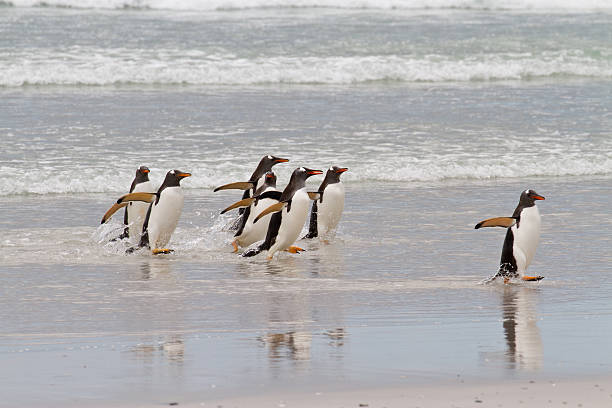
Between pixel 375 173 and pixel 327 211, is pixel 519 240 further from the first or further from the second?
pixel 375 173

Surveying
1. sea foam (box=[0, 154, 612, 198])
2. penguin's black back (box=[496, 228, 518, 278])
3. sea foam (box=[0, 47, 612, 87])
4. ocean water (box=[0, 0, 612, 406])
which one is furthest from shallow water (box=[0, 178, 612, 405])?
sea foam (box=[0, 47, 612, 87])

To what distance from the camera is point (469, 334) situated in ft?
16.7

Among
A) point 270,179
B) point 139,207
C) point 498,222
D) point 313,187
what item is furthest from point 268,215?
point 313,187

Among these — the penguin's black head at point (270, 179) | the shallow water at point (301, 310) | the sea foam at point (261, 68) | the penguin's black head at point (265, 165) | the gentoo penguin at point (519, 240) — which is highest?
the sea foam at point (261, 68)

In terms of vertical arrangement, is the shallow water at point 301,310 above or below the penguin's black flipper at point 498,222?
below

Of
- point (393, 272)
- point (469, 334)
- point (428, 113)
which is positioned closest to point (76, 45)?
point (428, 113)

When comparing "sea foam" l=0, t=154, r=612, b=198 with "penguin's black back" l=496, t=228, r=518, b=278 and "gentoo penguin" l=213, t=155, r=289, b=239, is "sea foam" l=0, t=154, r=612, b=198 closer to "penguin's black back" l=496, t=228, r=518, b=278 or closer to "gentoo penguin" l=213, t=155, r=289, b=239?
"gentoo penguin" l=213, t=155, r=289, b=239

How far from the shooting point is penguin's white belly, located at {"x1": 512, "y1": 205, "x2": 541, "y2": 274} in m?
6.43

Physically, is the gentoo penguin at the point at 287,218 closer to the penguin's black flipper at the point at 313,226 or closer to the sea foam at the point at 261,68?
the penguin's black flipper at the point at 313,226

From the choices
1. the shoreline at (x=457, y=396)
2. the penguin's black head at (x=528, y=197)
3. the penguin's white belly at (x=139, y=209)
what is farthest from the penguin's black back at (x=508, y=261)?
the penguin's white belly at (x=139, y=209)

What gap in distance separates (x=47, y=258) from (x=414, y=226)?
278 cm

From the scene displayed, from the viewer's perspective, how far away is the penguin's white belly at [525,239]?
253 inches

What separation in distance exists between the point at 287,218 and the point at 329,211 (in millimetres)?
737

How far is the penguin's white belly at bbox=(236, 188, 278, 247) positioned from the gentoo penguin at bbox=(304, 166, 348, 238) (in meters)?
0.42
